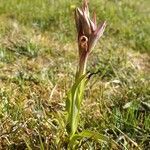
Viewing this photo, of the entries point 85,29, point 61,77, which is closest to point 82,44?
point 85,29

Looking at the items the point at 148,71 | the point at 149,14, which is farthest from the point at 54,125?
the point at 149,14

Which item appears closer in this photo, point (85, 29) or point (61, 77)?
point (85, 29)

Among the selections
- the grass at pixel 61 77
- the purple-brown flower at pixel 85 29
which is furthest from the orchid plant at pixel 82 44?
the grass at pixel 61 77

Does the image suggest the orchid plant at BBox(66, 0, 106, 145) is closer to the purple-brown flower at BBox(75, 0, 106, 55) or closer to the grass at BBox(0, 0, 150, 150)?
the purple-brown flower at BBox(75, 0, 106, 55)

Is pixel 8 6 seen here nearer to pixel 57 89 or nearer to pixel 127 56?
pixel 127 56

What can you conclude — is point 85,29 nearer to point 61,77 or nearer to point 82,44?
point 82,44

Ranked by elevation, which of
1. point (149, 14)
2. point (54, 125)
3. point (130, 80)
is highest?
point (54, 125)
